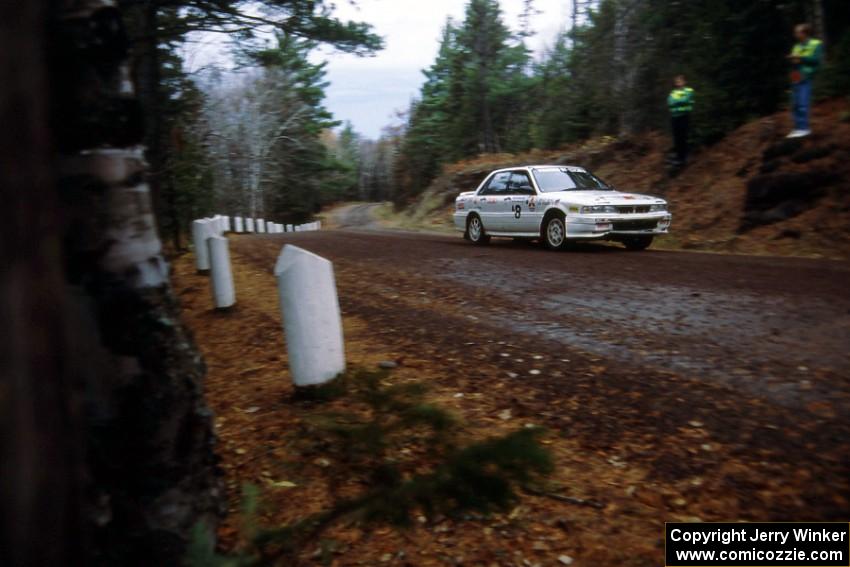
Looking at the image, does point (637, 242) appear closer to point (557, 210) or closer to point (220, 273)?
point (557, 210)

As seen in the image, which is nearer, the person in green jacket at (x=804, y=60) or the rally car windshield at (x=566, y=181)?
the person in green jacket at (x=804, y=60)

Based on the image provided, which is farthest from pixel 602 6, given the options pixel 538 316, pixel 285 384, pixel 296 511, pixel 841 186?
pixel 296 511

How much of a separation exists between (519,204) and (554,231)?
4.10 feet

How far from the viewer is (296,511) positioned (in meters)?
3.09

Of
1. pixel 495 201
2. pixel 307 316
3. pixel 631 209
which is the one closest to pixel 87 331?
pixel 307 316

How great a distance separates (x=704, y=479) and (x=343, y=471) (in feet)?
5.80

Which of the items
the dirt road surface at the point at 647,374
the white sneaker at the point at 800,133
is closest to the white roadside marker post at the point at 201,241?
the dirt road surface at the point at 647,374

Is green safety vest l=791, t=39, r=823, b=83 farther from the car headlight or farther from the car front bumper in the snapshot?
the car headlight

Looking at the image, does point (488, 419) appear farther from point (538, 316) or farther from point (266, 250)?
point (266, 250)

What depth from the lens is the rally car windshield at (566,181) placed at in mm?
13242

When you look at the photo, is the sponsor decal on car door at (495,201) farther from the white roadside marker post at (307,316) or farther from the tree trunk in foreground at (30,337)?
the tree trunk in foreground at (30,337)

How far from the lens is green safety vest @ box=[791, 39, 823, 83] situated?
38.3 ft

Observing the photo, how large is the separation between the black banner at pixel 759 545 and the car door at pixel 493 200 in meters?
12.2

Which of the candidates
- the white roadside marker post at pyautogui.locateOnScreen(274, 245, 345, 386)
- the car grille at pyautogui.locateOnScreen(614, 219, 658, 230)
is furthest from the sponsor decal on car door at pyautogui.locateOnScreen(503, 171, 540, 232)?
the white roadside marker post at pyautogui.locateOnScreen(274, 245, 345, 386)
